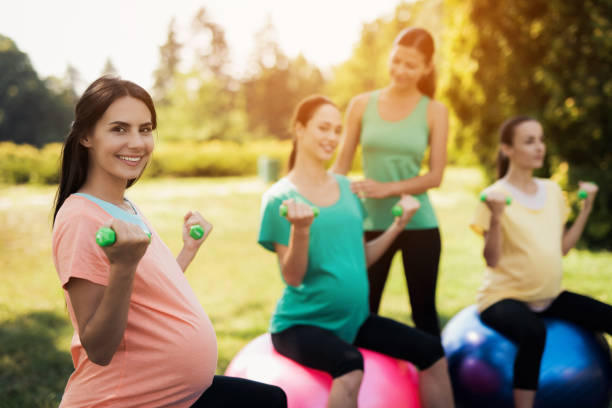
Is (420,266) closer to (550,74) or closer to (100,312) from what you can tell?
(100,312)

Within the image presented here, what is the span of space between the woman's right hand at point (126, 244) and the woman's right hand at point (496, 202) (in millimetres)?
2341

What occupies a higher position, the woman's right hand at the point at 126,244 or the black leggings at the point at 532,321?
the woman's right hand at the point at 126,244

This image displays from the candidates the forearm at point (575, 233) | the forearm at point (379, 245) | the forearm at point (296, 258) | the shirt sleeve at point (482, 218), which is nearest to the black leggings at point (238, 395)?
the forearm at point (296, 258)

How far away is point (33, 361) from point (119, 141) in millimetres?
3766

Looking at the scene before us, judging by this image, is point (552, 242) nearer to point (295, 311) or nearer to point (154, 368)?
point (295, 311)

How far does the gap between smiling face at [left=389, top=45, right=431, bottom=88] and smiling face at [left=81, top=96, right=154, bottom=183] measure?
6.57 feet

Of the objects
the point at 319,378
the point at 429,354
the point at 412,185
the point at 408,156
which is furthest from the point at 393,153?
the point at 319,378

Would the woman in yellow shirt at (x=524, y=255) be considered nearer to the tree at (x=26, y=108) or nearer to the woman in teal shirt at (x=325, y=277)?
the woman in teal shirt at (x=325, y=277)

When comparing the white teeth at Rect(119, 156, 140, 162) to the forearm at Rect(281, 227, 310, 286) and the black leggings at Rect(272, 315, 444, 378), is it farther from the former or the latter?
the black leggings at Rect(272, 315, 444, 378)

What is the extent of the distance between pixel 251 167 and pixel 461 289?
19.0 metres

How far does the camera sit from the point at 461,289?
283 inches

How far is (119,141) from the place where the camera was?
2037 mm

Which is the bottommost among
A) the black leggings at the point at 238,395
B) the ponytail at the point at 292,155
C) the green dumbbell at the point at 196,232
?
the black leggings at the point at 238,395

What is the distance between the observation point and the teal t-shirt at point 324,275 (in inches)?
119
